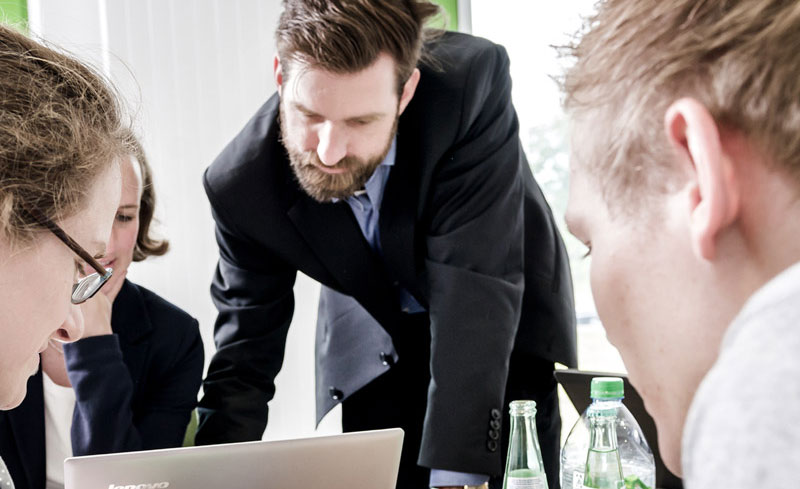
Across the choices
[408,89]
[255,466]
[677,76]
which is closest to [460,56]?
[408,89]

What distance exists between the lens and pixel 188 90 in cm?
291

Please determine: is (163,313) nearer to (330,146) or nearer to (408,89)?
(330,146)

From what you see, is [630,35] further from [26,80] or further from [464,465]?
[464,465]

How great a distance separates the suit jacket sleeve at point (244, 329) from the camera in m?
2.02

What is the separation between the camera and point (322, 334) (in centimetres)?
229

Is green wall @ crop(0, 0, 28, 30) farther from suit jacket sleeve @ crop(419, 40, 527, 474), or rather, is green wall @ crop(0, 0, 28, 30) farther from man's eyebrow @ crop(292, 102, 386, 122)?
suit jacket sleeve @ crop(419, 40, 527, 474)

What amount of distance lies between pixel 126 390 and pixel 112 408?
0.05 meters

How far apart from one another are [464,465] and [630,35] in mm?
1291

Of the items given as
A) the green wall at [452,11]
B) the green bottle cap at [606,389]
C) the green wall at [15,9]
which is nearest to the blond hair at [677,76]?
the green bottle cap at [606,389]

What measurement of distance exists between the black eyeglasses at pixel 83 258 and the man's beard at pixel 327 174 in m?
0.89

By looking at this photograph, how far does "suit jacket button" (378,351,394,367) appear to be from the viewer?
205cm

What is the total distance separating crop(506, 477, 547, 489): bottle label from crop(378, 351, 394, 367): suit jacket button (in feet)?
2.49

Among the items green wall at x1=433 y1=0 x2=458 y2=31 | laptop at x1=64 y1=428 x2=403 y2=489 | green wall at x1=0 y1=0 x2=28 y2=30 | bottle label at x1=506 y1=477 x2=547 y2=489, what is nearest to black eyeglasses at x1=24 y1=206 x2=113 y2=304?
laptop at x1=64 y1=428 x2=403 y2=489

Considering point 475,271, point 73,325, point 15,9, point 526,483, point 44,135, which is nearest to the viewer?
point 44,135
